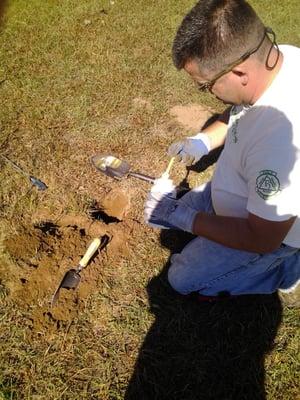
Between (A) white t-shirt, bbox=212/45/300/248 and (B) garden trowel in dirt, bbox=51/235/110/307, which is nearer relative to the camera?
(A) white t-shirt, bbox=212/45/300/248

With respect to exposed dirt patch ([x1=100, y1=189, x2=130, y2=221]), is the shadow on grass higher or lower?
lower

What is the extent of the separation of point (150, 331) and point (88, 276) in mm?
620

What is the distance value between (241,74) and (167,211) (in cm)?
108

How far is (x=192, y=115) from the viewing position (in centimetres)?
454

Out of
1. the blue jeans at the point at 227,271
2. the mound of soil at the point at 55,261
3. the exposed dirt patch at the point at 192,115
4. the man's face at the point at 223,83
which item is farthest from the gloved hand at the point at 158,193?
the exposed dirt patch at the point at 192,115

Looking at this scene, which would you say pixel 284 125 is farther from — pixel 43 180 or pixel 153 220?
pixel 43 180

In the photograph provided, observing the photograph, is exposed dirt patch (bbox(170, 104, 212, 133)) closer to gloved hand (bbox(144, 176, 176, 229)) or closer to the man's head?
gloved hand (bbox(144, 176, 176, 229))

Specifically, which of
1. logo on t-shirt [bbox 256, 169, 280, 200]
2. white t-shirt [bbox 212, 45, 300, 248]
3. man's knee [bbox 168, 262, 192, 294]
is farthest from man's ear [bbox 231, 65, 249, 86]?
man's knee [bbox 168, 262, 192, 294]

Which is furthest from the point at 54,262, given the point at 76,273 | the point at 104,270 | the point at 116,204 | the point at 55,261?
the point at 116,204

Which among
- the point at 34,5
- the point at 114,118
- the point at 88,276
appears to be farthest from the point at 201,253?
the point at 34,5

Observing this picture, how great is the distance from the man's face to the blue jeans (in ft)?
3.54

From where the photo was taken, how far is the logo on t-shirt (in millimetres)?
1958

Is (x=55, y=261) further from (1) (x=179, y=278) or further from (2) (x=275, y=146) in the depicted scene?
(2) (x=275, y=146)

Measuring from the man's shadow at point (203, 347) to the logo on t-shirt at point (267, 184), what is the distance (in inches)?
49.2
